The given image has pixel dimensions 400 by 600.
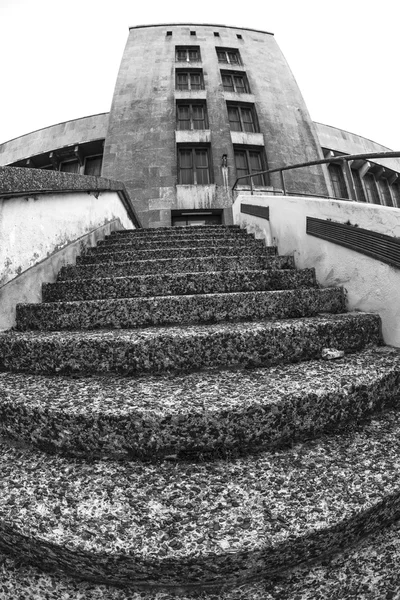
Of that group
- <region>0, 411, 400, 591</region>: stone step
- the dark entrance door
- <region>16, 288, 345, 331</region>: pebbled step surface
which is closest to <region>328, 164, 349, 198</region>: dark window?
the dark entrance door

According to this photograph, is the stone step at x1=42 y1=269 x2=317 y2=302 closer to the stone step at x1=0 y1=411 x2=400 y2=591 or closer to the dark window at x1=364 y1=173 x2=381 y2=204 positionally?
the stone step at x1=0 y1=411 x2=400 y2=591

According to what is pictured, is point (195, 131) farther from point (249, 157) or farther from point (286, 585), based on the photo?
point (286, 585)

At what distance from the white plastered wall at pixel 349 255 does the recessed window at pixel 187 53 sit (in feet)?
41.2

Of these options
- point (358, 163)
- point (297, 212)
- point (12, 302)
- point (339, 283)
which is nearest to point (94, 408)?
point (12, 302)

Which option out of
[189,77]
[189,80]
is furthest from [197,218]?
[189,77]

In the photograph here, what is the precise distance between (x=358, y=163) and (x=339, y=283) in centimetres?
1500

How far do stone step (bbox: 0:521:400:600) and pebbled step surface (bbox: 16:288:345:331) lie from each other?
1281 mm

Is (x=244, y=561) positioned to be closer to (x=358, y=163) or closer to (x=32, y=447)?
(x=32, y=447)

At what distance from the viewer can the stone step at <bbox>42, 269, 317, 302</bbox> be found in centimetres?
240

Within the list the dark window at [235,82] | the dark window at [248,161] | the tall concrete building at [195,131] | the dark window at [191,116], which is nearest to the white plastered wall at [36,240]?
the tall concrete building at [195,131]

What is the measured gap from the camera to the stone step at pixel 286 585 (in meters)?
0.77

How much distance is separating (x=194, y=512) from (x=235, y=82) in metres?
14.8

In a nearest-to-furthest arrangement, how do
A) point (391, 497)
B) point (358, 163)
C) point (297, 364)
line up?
point (391, 497)
point (297, 364)
point (358, 163)

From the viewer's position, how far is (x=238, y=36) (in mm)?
13266
